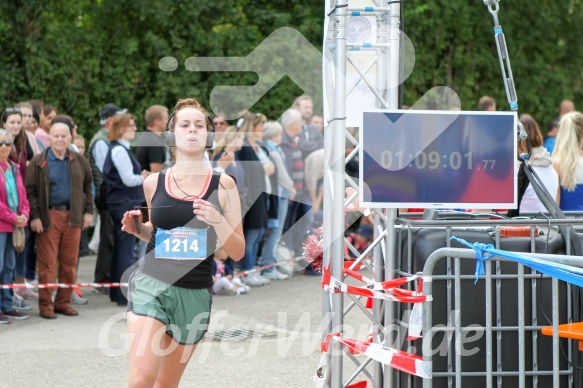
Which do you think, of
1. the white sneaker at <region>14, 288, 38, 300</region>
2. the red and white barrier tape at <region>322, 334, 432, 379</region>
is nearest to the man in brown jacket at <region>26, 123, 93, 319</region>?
the white sneaker at <region>14, 288, 38, 300</region>

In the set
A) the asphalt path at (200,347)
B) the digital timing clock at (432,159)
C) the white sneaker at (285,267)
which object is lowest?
the asphalt path at (200,347)

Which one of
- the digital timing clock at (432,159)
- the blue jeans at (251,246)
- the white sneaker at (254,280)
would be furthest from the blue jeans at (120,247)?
the digital timing clock at (432,159)

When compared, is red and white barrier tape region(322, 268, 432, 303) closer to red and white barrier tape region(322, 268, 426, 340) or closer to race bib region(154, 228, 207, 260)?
red and white barrier tape region(322, 268, 426, 340)

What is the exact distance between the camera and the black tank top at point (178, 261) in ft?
18.1

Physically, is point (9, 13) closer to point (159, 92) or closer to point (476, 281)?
point (159, 92)

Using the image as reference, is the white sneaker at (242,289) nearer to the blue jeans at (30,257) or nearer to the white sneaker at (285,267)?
the white sneaker at (285,267)

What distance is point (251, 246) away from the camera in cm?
1286

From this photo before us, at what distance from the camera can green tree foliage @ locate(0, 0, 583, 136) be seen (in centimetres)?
1569

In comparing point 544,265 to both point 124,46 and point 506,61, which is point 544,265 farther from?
point 124,46

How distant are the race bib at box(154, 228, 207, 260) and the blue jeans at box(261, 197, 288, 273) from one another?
783 cm

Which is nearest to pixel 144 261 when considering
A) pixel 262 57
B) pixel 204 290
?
pixel 204 290

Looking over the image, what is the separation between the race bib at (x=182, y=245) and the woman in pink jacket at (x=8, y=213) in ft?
14.2

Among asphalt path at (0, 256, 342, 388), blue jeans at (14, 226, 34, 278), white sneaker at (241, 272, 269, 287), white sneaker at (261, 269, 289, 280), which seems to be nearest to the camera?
asphalt path at (0, 256, 342, 388)

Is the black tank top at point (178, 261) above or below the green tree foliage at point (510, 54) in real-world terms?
below
